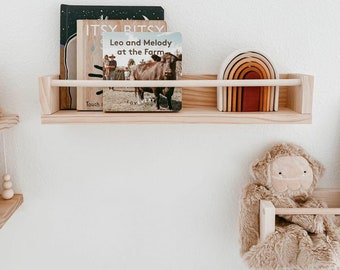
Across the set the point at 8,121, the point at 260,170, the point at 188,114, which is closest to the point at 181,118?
the point at 188,114

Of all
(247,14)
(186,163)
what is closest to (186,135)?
(186,163)

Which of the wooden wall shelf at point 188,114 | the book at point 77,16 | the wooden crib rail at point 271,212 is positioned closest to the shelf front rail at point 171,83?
the wooden wall shelf at point 188,114

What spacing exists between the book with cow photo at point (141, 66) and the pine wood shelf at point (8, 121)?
0.22 meters

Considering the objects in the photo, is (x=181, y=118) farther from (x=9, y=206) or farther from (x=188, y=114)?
(x=9, y=206)

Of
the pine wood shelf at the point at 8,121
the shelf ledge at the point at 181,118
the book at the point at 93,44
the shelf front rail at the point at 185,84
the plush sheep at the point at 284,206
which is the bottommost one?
the plush sheep at the point at 284,206

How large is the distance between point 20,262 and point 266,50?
0.78 m

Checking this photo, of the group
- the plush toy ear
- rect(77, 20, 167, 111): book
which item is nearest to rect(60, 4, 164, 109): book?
rect(77, 20, 167, 111): book

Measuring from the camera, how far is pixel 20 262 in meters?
1.06

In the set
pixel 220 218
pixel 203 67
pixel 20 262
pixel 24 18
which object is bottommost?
pixel 20 262

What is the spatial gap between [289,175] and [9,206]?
63 centimetres

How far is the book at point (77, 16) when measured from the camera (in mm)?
942

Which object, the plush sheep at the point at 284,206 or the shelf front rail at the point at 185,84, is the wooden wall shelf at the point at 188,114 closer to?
the shelf front rail at the point at 185,84

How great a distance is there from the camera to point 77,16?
0.94m

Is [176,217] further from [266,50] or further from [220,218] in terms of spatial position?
[266,50]
